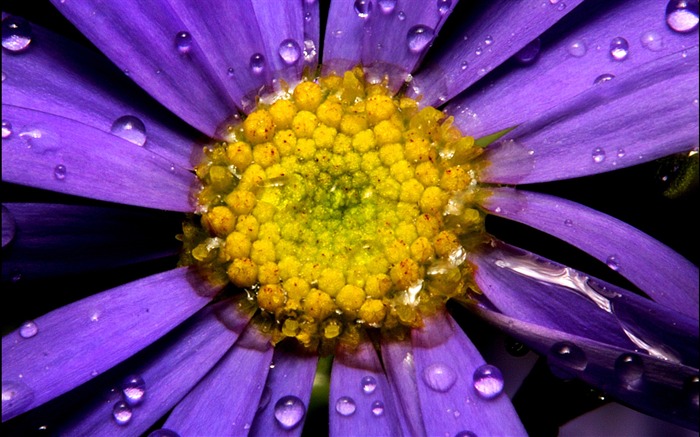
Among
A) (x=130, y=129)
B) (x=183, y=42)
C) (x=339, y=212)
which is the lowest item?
(x=339, y=212)

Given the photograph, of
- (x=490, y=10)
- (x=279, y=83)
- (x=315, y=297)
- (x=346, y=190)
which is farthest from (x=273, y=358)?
(x=490, y=10)

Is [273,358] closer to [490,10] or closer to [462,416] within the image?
[462,416]

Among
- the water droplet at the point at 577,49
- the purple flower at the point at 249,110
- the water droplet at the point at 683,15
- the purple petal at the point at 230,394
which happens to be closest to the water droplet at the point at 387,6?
the purple flower at the point at 249,110

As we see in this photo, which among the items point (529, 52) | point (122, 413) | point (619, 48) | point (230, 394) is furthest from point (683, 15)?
point (122, 413)

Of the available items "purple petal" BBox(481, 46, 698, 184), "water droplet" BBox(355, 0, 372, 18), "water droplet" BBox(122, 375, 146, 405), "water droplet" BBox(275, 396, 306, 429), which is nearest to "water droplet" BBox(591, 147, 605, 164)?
"purple petal" BBox(481, 46, 698, 184)

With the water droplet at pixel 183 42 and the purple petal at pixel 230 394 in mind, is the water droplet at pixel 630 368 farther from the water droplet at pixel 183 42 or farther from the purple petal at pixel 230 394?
the water droplet at pixel 183 42

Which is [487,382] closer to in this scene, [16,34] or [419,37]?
[419,37]

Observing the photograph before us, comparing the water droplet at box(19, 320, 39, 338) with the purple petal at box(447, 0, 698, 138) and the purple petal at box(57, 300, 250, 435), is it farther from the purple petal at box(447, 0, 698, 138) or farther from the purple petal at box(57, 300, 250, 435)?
the purple petal at box(447, 0, 698, 138)
